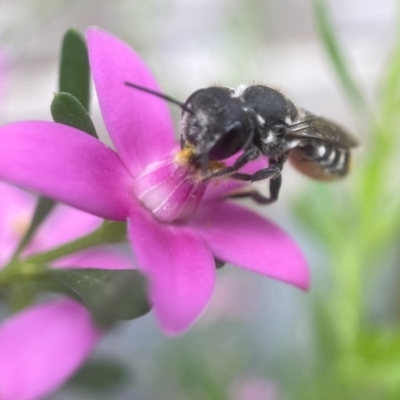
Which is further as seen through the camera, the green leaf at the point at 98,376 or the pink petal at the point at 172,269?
the green leaf at the point at 98,376

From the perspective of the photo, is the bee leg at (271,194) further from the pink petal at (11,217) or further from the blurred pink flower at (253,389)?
the blurred pink flower at (253,389)

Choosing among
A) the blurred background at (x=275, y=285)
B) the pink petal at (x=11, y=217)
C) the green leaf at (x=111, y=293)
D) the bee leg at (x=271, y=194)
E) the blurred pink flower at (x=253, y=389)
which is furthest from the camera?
the blurred pink flower at (x=253, y=389)

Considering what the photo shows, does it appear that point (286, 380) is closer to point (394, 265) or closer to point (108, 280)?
point (394, 265)

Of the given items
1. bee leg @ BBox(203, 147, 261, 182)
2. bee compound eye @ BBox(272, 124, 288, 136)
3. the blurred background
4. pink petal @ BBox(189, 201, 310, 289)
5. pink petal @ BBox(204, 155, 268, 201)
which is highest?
bee compound eye @ BBox(272, 124, 288, 136)

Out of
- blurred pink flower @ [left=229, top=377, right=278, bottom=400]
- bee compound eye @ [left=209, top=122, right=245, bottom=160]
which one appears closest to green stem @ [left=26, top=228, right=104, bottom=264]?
bee compound eye @ [left=209, top=122, right=245, bottom=160]

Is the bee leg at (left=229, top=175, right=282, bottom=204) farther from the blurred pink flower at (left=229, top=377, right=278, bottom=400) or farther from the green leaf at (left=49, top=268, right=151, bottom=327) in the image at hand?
the blurred pink flower at (left=229, top=377, right=278, bottom=400)

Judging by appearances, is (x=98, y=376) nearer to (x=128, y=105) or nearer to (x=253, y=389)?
(x=128, y=105)

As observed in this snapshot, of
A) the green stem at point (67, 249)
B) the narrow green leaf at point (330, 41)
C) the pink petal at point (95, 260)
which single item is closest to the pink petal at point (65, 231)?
the pink petal at point (95, 260)
